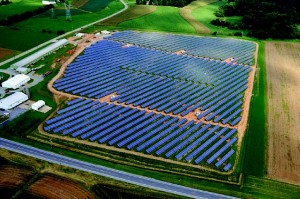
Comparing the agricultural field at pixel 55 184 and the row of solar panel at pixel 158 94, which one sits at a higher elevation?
the row of solar panel at pixel 158 94

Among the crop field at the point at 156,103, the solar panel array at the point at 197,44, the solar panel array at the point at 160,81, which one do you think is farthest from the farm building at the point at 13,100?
the solar panel array at the point at 197,44

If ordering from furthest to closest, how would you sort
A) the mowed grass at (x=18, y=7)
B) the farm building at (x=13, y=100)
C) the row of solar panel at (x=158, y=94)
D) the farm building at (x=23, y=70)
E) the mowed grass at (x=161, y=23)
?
the mowed grass at (x=18, y=7), the mowed grass at (x=161, y=23), the farm building at (x=23, y=70), the row of solar panel at (x=158, y=94), the farm building at (x=13, y=100)

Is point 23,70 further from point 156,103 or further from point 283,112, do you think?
point 283,112

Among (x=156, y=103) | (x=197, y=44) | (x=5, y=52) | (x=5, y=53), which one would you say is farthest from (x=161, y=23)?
(x=156, y=103)

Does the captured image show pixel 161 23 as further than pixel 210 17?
No

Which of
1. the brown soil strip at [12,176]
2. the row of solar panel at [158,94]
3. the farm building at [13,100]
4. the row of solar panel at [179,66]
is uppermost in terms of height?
the row of solar panel at [179,66]

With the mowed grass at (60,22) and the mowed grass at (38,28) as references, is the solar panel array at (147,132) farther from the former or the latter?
the mowed grass at (60,22)
